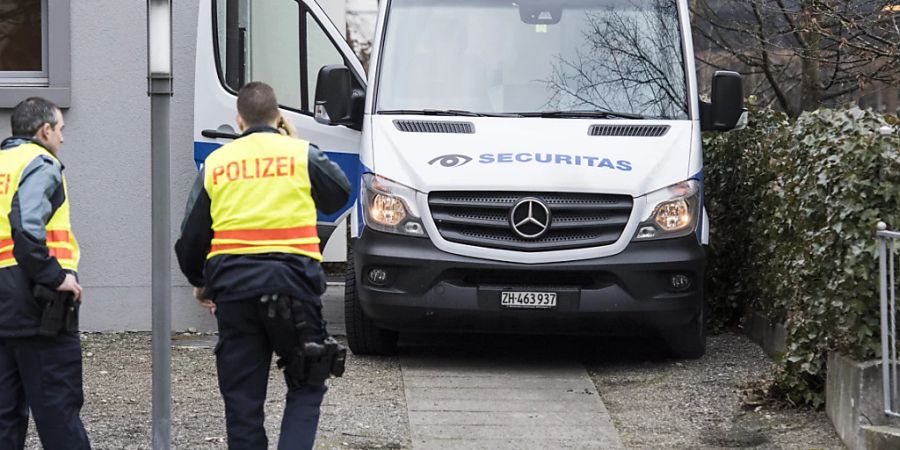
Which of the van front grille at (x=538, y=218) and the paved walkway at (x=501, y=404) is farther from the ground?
the van front grille at (x=538, y=218)

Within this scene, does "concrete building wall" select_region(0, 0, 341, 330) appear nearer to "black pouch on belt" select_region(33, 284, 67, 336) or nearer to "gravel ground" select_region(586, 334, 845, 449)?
"gravel ground" select_region(586, 334, 845, 449)

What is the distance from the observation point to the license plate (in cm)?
834

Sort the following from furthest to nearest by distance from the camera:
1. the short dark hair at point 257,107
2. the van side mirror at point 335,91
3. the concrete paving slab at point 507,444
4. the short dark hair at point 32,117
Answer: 1. the van side mirror at point 335,91
2. the concrete paving slab at point 507,444
3. the short dark hair at point 32,117
4. the short dark hair at point 257,107

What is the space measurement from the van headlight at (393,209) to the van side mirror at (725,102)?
195 centimetres

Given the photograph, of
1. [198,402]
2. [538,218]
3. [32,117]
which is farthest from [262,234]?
[538,218]

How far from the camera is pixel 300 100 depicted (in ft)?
32.0

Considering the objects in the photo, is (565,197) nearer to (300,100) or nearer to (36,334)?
(300,100)

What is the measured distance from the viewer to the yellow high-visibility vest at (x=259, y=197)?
5.39 meters

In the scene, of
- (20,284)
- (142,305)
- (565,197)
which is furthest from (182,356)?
(20,284)

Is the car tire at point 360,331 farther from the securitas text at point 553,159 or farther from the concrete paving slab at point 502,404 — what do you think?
the securitas text at point 553,159

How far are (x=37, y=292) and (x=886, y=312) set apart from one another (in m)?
3.43

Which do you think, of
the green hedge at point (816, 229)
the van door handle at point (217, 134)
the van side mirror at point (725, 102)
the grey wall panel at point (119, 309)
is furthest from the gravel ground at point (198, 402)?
the van side mirror at point (725, 102)

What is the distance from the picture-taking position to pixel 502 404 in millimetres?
7852

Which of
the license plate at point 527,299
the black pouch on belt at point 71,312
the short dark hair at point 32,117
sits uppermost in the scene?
the short dark hair at point 32,117
